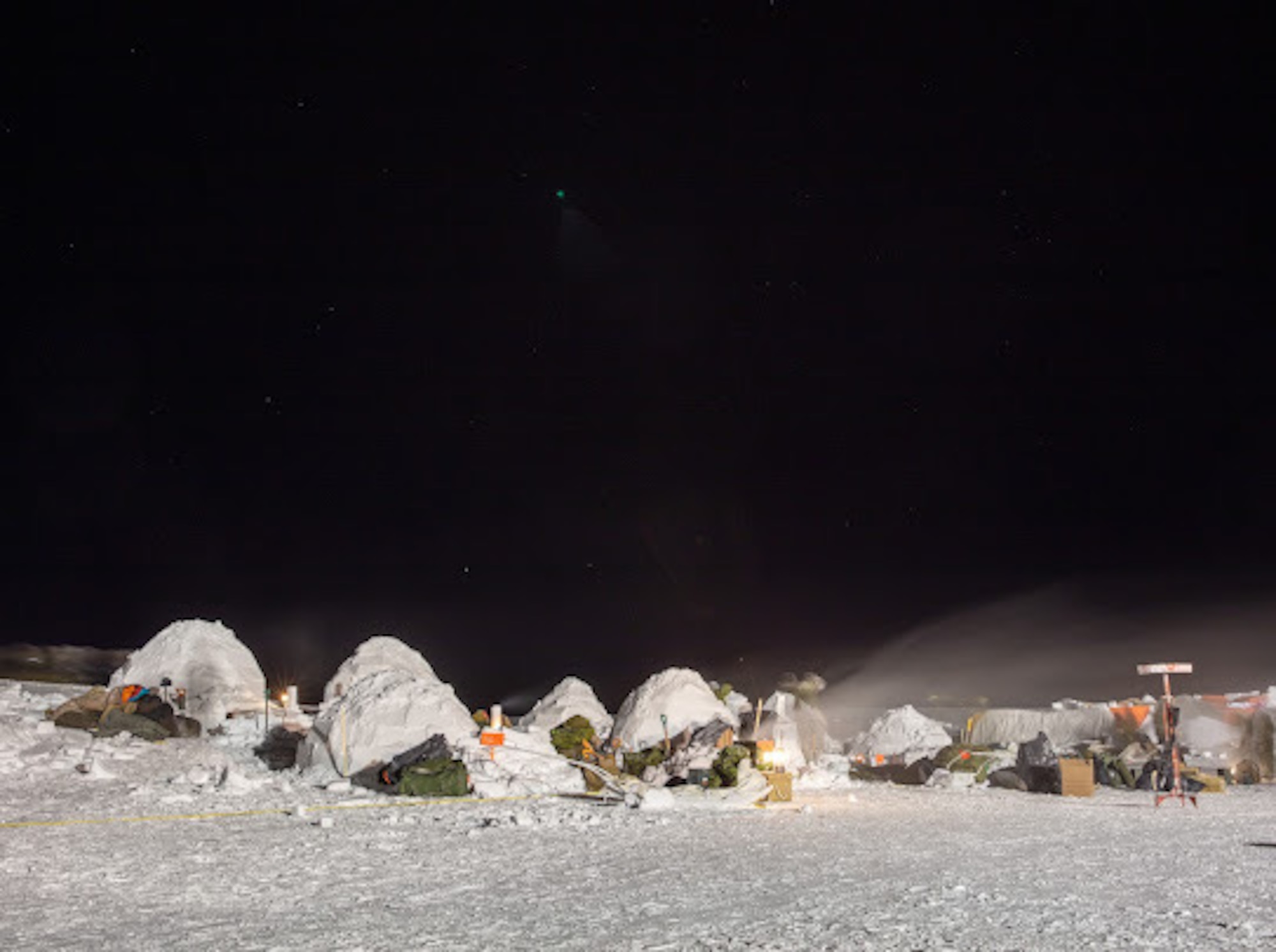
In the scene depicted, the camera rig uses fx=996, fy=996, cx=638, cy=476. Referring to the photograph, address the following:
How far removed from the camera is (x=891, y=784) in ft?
82.2

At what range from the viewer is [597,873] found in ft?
30.5

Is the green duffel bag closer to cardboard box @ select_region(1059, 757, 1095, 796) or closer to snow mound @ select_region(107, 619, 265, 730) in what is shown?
snow mound @ select_region(107, 619, 265, 730)

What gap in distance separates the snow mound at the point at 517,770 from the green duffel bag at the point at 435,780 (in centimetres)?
32

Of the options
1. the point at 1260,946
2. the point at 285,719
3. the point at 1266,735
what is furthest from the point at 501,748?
the point at 1266,735

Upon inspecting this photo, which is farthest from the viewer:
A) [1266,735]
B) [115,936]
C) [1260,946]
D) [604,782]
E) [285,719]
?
[1266,735]

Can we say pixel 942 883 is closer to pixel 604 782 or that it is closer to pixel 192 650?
pixel 604 782

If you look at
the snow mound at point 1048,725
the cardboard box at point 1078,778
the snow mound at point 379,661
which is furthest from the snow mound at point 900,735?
the snow mound at point 379,661

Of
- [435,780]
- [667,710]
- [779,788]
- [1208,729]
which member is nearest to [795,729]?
[667,710]

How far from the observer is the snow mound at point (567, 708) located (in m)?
34.3

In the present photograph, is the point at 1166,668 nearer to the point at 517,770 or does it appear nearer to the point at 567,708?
the point at 517,770

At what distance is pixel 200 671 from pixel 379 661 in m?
6.06

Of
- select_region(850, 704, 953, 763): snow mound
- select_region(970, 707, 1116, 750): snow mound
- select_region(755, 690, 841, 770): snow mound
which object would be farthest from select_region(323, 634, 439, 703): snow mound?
select_region(970, 707, 1116, 750): snow mound

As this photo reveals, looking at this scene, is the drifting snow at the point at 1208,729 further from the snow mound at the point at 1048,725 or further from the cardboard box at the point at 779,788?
the cardboard box at the point at 779,788

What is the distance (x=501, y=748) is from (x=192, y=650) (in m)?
12.7
